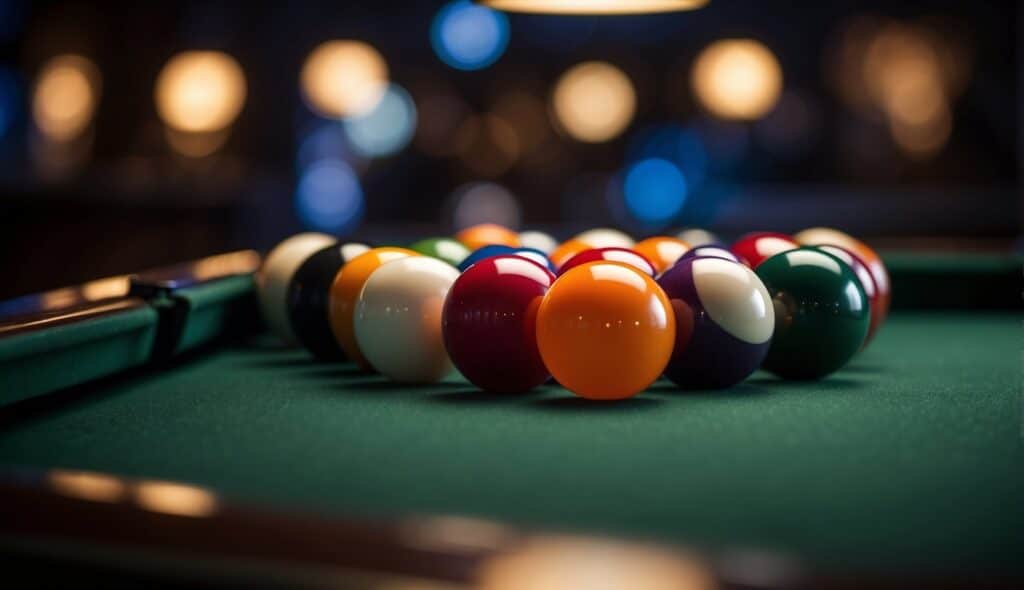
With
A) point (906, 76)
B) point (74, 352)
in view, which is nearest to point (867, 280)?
point (74, 352)

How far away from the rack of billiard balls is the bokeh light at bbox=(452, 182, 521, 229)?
8.91m

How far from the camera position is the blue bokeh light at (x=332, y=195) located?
1102cm

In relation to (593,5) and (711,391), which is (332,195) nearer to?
(593,5)

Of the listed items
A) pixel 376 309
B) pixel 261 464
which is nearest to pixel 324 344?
pixel 376 309

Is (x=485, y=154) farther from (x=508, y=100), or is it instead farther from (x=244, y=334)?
(x=244, y=334)

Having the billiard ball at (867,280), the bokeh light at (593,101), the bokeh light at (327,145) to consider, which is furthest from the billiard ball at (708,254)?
the bokeh light at (327,145)

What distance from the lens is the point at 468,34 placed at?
11.1m

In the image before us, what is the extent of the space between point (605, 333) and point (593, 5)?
133cm

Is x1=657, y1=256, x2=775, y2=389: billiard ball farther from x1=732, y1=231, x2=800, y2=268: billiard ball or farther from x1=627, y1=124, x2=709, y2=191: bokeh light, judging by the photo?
x1=627, y1=124, x2=709, y2=191: bokeh light

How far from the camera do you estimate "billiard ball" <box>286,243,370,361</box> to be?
256 cm

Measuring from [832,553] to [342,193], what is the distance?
10.4m

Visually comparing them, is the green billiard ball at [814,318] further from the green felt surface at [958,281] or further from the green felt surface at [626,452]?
the green felt surface at [958,281]

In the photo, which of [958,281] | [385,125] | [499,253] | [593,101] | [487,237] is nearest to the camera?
[499,253]

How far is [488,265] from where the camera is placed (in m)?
2.21
